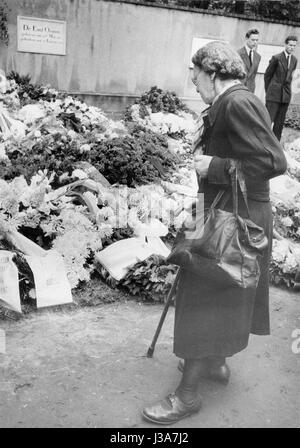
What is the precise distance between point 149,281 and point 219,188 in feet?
5.47

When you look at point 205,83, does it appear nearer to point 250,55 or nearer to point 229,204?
point 229,204

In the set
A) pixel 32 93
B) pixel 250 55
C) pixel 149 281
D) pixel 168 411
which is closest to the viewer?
pixel 168 411

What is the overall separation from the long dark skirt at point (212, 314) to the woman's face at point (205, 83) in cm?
57

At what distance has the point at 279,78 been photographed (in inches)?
355

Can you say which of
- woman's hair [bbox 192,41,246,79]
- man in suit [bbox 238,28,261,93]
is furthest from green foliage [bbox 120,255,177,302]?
man in suit [bbox 238,28,261,93]

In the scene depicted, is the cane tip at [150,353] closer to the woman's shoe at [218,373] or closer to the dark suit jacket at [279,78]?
the woman's shoe at [218,373]

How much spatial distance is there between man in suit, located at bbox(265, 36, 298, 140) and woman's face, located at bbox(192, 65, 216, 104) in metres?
7.02

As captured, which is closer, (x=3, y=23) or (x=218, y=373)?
(x=218, y=373)

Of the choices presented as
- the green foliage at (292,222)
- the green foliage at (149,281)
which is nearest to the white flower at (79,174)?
the green foliage at (149,281)

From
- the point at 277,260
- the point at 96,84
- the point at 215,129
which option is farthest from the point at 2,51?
the point at 215,129

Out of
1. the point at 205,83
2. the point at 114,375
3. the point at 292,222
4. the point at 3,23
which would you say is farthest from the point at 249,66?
the point at 114,375

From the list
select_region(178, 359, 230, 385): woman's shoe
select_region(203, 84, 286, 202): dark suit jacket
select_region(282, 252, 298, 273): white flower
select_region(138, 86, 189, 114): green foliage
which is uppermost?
select_region(203, 84, 286, 202): dark suit jacket

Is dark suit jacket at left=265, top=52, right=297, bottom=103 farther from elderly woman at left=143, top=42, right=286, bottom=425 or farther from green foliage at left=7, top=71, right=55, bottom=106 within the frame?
elderly woman at left=143, top=42, right=286, bottom=425

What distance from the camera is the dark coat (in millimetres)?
2244
